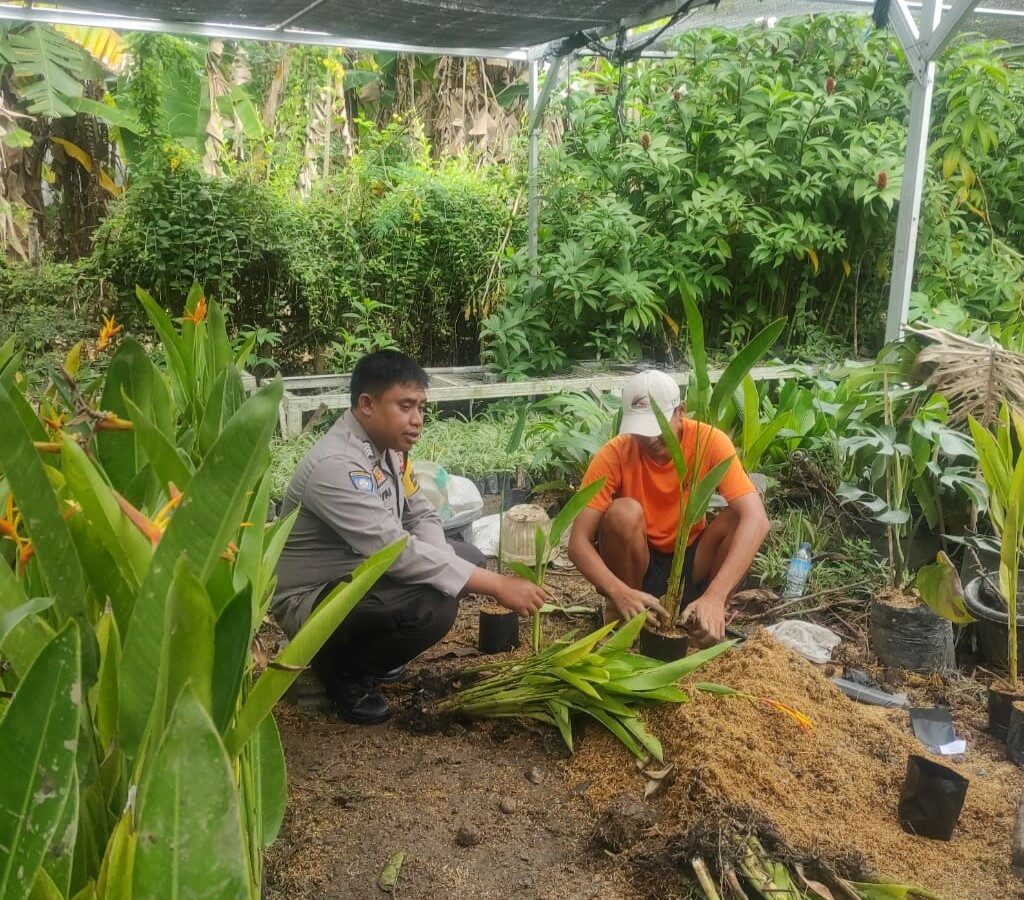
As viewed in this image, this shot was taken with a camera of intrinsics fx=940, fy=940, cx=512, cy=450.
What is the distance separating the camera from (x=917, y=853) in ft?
6.46

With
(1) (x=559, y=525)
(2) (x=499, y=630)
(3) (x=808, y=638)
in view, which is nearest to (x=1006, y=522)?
(3) (x=808, y=638)

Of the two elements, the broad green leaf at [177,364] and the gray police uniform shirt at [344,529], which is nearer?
the broad green leaf at [177,364]

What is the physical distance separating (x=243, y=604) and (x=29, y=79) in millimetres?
6911

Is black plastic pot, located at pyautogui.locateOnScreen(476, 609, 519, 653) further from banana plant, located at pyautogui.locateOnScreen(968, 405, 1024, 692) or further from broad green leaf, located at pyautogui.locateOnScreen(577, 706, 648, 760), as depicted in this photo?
banana plant, located at pyautogui.locateOnScreen(968, 405, 1024, 692)

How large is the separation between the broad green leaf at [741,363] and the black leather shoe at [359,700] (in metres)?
1.22

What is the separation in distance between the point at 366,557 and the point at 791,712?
3.88ft

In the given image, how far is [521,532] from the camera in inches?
147

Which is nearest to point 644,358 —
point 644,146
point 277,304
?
point 644,146

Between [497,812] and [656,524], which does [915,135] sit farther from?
[497,812]

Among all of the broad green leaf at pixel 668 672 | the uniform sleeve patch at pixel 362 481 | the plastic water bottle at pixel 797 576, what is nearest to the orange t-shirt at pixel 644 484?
the plastic water bottle at pixel 797 576

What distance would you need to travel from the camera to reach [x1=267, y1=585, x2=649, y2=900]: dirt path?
1.85 meters

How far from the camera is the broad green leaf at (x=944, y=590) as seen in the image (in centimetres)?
257

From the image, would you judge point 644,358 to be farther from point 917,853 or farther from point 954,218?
point 917,853

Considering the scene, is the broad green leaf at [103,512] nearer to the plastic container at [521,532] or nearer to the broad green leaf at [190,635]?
the broad green leaf at [190,635]
